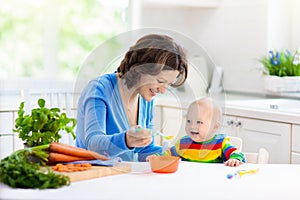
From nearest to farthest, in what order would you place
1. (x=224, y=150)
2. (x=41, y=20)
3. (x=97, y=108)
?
(x=97, y=108), (x=224, y=150), (x=41, y=20)

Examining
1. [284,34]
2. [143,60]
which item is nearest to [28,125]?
[143,60]

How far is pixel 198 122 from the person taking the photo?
171 cm

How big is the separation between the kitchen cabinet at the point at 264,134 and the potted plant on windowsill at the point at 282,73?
46 cm

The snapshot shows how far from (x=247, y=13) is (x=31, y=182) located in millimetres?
2461

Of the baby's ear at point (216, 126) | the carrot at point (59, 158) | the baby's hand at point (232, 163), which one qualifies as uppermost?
the baby's ear at point (216, 126)

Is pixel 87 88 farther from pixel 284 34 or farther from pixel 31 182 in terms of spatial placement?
pixel 284 34

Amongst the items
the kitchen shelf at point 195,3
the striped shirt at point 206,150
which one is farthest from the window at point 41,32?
the striped shirt at point 206,150

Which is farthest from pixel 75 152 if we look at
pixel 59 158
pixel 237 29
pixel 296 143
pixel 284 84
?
pixel 237 29

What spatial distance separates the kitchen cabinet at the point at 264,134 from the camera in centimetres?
271

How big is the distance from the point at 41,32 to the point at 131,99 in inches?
91.3

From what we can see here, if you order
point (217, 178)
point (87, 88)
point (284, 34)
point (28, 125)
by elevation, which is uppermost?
point (284, 34)

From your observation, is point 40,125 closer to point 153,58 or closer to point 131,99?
point 131,99

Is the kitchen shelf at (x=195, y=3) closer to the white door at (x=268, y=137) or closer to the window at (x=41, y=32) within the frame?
the window at (x=41, y=32)

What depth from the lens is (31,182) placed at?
1.45 metres
